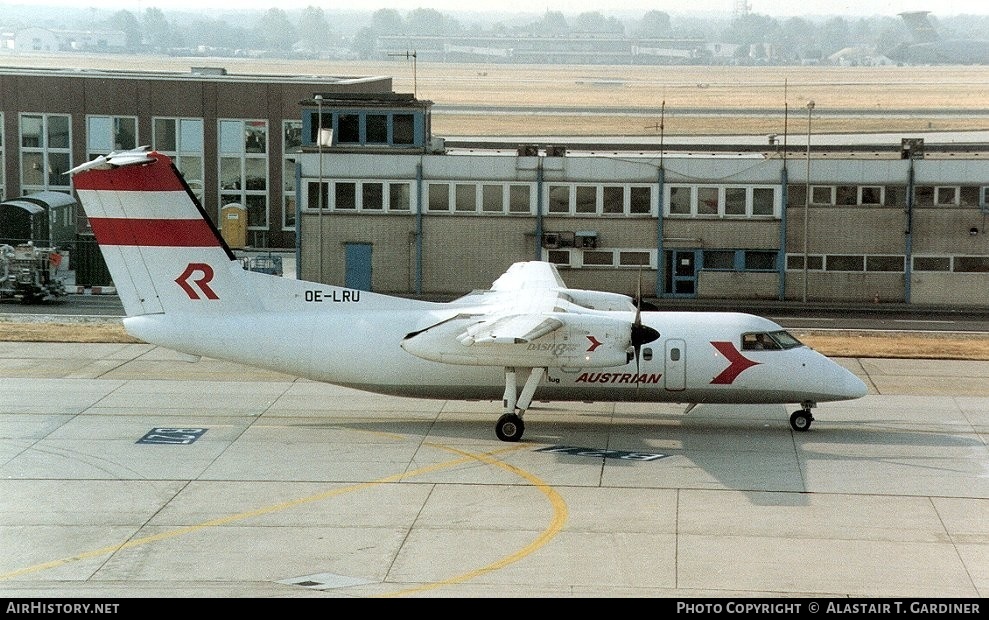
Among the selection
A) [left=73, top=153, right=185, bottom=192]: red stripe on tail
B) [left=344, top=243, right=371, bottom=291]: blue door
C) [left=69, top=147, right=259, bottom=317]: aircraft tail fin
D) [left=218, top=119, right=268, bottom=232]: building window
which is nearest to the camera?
[left=73, top=153, right=185, bottom=192]: red stripe on tail

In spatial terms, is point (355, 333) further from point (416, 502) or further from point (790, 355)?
point (790, 355)

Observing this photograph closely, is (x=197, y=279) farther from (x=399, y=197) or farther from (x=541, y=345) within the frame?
(x=399, y=197)

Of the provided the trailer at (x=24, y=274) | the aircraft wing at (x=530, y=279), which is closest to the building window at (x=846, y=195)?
the aircraft wing at (x=530, y=279)

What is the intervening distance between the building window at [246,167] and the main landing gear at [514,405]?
146ft

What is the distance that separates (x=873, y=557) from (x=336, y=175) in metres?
38.0

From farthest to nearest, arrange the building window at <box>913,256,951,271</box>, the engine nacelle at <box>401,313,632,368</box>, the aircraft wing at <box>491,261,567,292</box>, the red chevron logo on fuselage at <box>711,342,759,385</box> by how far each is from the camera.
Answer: the building window at <box>913,256,951,271</box> → the aircraft wing at <box>491,261,567,292</box> → the red chevron logo on fuselage at <box>711,342,759,385</box> → the engine nacelle at <box>401,313,632,368</box>

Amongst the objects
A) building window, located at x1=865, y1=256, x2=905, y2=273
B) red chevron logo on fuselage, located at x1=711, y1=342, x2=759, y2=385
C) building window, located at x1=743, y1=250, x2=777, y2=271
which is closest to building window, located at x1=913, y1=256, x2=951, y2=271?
building window, located at x1=865, y1=256, x2=905, y2=273

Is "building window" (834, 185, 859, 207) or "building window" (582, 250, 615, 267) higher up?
"building window" (834, 185, 859, 207)

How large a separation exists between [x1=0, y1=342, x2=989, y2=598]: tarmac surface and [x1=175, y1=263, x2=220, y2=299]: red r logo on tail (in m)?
3.48

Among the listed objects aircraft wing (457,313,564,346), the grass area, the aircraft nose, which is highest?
the grass area

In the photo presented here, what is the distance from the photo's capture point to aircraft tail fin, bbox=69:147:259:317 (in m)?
29.8

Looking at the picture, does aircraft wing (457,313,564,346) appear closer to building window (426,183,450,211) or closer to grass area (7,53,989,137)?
building window (426,183,450,211)

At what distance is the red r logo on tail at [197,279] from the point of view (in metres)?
30.4

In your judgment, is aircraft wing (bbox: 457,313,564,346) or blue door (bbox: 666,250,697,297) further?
blue door (bbox: 666,250,697,297)
